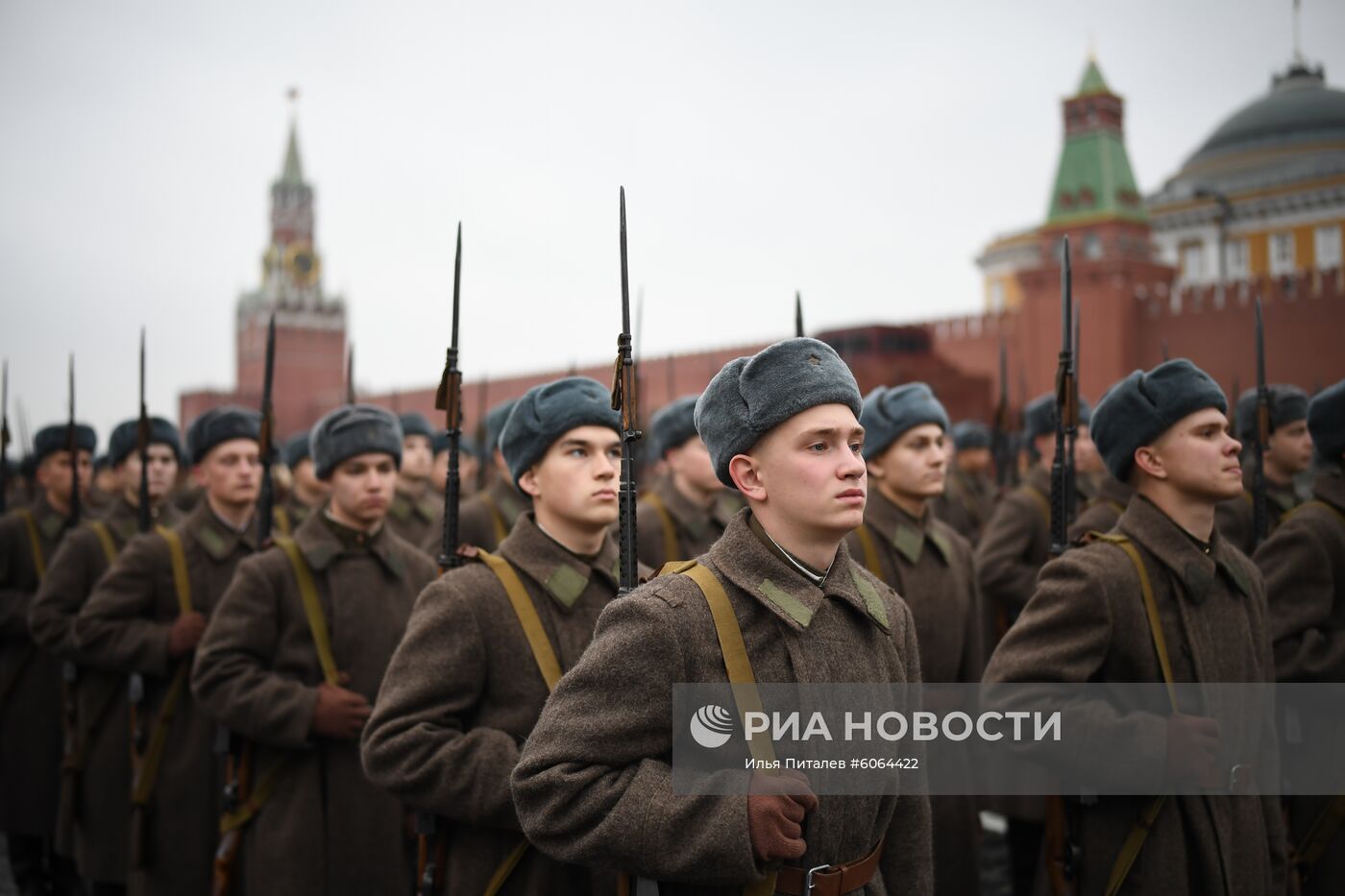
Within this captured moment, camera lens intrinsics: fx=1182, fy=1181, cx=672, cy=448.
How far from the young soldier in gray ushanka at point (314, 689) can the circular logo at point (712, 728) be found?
1885 mm

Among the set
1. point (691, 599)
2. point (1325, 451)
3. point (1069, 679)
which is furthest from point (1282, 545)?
point (691, 599)

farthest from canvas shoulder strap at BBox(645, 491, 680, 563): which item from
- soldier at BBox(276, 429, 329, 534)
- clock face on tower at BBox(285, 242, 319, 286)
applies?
clock face on tower at BBox(285, 242, 319, 286)

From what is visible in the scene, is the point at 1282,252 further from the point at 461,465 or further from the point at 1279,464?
the point at 1279,464

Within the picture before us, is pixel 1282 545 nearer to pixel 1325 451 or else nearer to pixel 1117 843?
pixel 1325 451

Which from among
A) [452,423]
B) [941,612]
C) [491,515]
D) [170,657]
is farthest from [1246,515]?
[170,657]

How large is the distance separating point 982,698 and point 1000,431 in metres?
5.01

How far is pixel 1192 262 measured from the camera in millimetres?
46125

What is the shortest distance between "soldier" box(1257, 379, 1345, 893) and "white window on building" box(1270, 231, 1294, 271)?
145 ft

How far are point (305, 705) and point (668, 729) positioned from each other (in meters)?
1.93

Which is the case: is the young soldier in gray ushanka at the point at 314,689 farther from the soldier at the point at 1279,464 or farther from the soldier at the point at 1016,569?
the soldier at the point at 1279,464

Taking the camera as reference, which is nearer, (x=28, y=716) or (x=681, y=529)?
(x=681, y=529)

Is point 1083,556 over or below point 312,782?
over

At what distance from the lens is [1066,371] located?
372 centimetres

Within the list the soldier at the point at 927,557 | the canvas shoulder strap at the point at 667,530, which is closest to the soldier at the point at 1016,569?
the soldier at the point at 927,557
